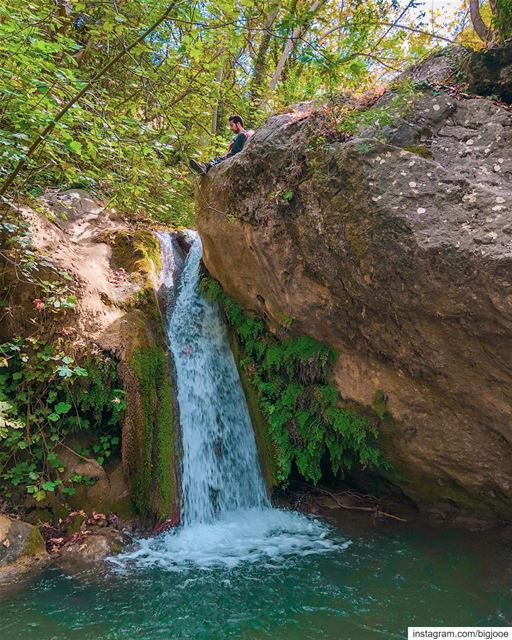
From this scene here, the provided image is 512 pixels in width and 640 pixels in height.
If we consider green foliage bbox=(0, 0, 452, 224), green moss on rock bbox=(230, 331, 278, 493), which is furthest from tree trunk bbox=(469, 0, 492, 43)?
green moss on rock bbox=(230, 331, 278, 493)

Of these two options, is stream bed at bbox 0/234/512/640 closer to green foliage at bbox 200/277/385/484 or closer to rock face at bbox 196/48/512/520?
green foliage at bbox 200/277/385/484

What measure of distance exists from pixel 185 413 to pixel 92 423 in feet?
4.07

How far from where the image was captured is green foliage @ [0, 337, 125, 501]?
536 cm

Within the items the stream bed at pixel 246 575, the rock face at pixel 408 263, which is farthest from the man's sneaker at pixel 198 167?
the stream bed at pixel 246 575

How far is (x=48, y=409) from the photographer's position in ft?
Answer: 18.5

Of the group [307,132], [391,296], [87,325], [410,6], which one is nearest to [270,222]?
[307,132]

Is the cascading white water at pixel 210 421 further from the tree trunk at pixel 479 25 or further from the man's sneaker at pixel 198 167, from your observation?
the tree trunk at pixel 479 25

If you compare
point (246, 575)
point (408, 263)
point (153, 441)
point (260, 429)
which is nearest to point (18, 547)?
point (153, 441)

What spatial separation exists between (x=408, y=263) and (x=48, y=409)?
4607 millimetres

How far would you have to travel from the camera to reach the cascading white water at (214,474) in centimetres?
500

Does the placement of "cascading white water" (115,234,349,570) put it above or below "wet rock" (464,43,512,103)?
below

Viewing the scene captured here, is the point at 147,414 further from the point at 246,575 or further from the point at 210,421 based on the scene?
the point at 246,575

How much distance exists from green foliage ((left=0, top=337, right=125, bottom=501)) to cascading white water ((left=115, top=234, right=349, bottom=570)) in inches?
41.6

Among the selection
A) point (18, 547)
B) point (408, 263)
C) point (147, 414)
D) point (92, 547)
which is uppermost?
point (408, 263)
